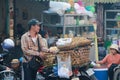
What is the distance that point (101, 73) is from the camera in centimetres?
905

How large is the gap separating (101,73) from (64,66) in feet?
4.44

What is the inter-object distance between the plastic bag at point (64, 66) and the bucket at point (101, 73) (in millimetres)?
1194

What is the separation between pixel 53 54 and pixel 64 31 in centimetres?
428

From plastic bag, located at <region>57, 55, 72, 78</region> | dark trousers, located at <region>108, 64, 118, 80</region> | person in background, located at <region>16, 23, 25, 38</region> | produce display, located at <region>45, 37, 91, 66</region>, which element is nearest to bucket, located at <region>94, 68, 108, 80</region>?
dark trousers, located at <region>108, 64, 118, 80</region>

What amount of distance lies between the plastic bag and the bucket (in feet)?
3.92

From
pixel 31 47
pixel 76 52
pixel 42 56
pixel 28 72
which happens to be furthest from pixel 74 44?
pixel 28 72

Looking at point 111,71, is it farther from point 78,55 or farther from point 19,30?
point 19,30

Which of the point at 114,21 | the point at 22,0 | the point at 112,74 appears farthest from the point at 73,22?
the point at 112,74

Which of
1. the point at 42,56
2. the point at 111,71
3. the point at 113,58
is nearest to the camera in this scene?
the point at 42,56

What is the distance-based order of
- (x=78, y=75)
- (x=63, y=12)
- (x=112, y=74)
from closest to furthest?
1. (x=78, y=75)
2. (x=112, y=74)
3. (x=63, y=12)

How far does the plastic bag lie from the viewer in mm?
7926

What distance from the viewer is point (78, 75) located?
821cm

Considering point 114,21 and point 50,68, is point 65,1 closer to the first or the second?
point 114,21

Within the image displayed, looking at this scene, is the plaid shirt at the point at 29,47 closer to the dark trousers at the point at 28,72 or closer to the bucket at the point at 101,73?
the dark trousers at the point at 28,72
